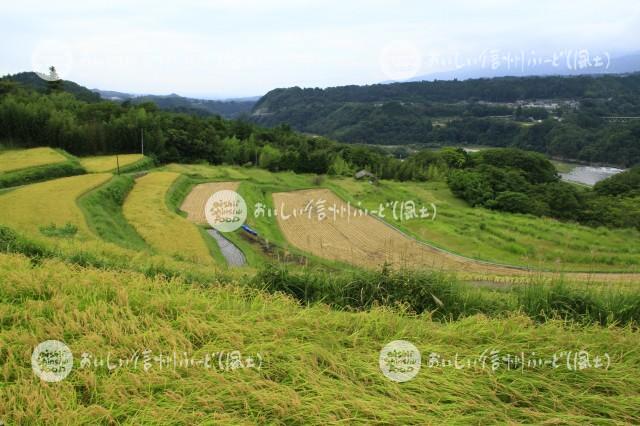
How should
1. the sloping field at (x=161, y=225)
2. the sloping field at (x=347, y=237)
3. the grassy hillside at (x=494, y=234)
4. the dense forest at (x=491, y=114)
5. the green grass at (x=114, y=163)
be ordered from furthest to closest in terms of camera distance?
the dense forest at (x=491, y=114)
the green grass at (x=114, y=163)
the grassy hillside at (x=494, y=234)
the sloping field at (x=347, y=237)
the sloping field at (x=161, y=225)

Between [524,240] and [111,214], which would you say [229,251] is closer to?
[111,214]

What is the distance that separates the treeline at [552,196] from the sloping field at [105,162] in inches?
1220

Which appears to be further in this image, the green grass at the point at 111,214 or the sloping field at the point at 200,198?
the sloping field at the point at 200,198

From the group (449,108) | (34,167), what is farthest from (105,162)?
(449,108)

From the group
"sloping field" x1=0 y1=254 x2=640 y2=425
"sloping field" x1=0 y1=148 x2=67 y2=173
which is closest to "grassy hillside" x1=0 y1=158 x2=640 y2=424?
"sloping field" x1=0 y1=254 x2=640 y2=425

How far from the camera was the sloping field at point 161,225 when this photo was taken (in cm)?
1703

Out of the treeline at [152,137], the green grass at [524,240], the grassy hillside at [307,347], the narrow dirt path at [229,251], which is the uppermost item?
the treeline at [152,137]

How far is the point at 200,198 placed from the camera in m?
30.0

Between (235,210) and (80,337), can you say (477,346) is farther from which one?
(235,210)

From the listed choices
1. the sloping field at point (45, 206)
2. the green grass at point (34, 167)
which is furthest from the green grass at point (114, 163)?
the sloping field at point (45, 206)

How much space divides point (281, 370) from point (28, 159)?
32.8 metres

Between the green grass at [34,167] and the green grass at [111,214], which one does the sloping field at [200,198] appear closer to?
the green grass at [111,214]

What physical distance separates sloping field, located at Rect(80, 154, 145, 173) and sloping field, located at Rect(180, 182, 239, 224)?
6.79 m

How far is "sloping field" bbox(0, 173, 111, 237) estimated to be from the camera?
1645 cm
